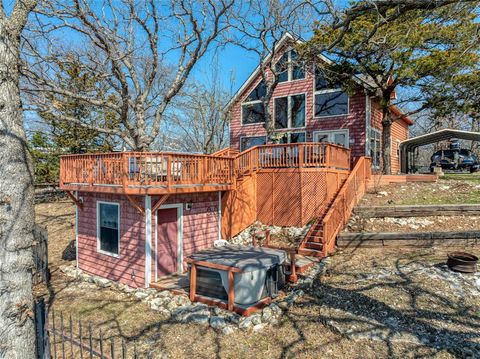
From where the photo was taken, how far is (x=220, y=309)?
6652 millimetres

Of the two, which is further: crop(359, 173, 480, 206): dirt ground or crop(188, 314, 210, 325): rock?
crop(359, 173, 480, 206): dirt ground

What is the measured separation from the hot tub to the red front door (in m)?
1.82

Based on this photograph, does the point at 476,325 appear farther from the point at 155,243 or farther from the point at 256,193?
the point at 256,193

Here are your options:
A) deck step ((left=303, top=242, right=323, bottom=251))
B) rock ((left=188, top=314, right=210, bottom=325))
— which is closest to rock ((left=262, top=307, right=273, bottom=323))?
rock ((left=188, top=314, right=210, bottom=325))

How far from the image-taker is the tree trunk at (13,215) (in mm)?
2768

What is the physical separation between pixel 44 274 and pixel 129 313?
14.4ft

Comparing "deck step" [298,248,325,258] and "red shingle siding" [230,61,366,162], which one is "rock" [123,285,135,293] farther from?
"red shingle siding" [230,61,366,162]

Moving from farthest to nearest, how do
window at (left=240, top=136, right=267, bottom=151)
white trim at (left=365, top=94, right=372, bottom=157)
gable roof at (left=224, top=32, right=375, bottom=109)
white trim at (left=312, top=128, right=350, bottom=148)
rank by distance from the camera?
window at (left=240, top=136, right=267, bottom=151) → white trim at (left=312, top=128, right=350, bottom=148) → white trim at (left=365, top=94, right=372, bottom=157) → gable roof at (left=224, top=32, right=375, bottom=109)

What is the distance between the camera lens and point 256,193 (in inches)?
468

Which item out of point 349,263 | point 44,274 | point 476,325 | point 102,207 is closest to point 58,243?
point 44,274

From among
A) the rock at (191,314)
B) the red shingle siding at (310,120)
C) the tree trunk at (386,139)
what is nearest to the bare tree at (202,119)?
the red shingle siding at (310,120)

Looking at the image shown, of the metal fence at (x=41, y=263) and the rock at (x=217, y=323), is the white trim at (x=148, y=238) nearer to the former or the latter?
the rock at (x=217, y=323)

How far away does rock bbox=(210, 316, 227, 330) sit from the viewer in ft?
19.5

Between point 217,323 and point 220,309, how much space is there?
2.05 ft
